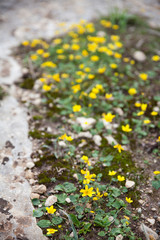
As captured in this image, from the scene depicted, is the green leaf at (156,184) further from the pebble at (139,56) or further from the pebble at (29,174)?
the pebble at (139,56)

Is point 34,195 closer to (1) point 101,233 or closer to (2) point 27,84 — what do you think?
(1) point 101,233

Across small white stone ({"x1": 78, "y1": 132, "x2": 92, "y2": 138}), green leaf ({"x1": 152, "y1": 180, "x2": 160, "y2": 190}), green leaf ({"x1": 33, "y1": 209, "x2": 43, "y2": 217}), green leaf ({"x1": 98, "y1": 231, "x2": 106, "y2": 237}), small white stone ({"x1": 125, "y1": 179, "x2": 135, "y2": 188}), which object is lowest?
small white stone ({"x1": 78, "y1": 132, "x2": 92, "y2": 138})

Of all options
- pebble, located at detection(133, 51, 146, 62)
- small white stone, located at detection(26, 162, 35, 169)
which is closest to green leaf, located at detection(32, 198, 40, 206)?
small white stone, located at detection(26, 162, 35, 169)

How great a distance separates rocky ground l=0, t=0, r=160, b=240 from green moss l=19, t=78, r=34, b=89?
12cm

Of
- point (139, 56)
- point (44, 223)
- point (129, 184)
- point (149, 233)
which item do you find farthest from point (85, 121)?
point (139, 56)

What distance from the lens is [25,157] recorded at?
8.68 ft

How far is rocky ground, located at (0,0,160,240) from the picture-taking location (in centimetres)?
206

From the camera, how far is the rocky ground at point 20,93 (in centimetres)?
206

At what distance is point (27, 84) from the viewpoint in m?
3.78

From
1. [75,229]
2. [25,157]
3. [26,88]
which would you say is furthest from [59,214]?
[26,88]

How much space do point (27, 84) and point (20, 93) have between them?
0.26 m

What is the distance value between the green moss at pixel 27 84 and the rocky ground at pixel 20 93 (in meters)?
0.12

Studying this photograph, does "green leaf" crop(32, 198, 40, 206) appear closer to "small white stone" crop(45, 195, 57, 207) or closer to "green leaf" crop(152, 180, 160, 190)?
"small white stone" crop(45, 195, 57, 207)

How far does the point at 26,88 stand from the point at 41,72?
522mm
